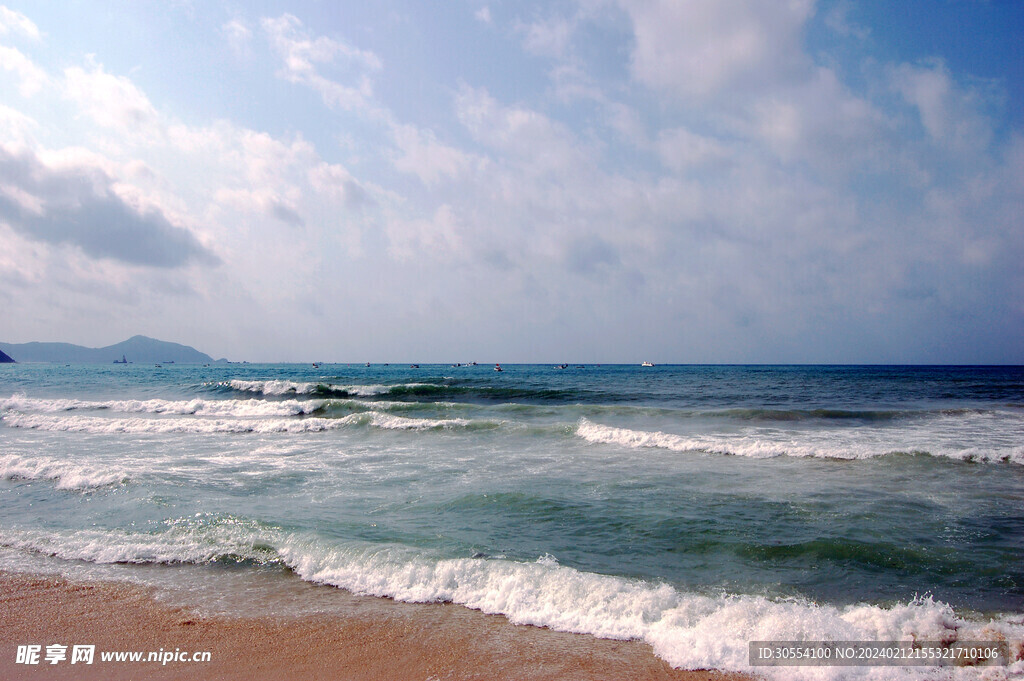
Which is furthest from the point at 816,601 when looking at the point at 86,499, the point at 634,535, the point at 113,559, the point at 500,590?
the point at 86,499

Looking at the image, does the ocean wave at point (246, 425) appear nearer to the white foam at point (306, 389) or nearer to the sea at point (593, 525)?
the sea at point (593, 525)

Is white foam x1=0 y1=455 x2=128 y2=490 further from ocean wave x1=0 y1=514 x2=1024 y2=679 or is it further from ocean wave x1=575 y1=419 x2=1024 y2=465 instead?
ocean wave x1=575 y1=419 x2=1024 y2=465

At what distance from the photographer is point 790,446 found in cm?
1492

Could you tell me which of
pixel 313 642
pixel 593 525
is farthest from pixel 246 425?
pixel 313 642

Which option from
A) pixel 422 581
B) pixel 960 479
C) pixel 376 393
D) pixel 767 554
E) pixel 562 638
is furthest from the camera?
pixel 376 393

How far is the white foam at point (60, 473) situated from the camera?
1081cm

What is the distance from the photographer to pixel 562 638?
5109 millimetres

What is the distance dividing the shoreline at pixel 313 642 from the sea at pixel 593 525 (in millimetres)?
272

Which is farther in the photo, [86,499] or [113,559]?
[86,499]

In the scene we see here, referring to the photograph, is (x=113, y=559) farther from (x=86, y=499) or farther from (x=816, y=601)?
(x=816, y=601)

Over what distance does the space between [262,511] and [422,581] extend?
4507 millimetres

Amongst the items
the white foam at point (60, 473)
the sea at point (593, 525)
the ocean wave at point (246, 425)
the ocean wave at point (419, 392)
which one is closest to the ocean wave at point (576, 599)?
the sea at point (593, 525)

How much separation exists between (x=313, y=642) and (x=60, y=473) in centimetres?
1069

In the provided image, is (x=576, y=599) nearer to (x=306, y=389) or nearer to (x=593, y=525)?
(x=593, y=525)
